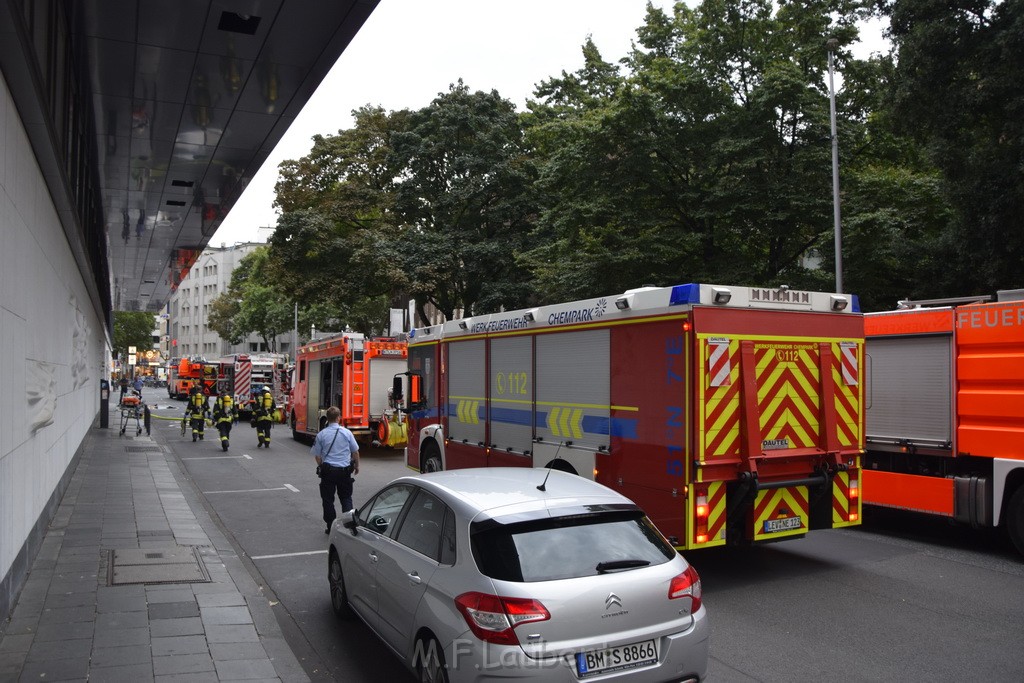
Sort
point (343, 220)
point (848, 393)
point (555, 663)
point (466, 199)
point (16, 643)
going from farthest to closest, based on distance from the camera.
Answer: point (343, 220)
point (466, 199)
point (848, 393)
point (16, 643)
point (555, 663)

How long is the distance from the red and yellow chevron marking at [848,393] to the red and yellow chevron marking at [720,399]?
148cm

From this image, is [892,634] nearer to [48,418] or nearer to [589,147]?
[48,418]

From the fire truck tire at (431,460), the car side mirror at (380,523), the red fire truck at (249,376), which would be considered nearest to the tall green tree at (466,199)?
the red fire truck at (249,376)

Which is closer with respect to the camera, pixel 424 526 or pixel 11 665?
pixel 424 526

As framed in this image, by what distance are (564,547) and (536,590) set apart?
43cm

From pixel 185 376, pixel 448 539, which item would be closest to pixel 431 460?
pixel 448 539

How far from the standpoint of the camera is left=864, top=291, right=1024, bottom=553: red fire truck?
877 cm

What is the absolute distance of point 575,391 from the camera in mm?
9172

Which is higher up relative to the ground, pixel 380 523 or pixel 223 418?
pixel 380 523

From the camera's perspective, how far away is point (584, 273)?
819 inches

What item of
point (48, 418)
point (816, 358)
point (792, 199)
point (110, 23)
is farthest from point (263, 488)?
point (792, 199)

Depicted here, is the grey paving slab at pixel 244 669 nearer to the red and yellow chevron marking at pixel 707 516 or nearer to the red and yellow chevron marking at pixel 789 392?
the red and yellow chevron marking at pixel 707 516

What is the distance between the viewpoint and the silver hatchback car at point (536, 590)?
4.02 meters

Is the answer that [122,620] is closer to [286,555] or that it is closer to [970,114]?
[286,555]
